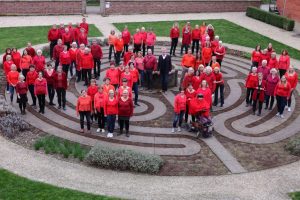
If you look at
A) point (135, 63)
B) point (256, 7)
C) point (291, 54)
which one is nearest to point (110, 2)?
point (256, 7)

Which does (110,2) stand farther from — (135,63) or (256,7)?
(135,63)

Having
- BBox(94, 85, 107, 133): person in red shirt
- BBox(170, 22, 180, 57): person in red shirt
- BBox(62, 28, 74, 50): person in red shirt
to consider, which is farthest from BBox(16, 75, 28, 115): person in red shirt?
BBox(170, 22, 180, 57): person in red shirt

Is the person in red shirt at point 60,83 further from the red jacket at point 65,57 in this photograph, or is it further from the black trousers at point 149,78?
the black trousers at point 149,78

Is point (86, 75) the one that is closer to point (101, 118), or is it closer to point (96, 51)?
point (96, 51)

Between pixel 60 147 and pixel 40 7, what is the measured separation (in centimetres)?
2381

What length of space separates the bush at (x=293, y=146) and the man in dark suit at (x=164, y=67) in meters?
6.31

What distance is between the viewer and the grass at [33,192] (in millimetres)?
11227

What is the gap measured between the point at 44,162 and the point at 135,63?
7.06 metres

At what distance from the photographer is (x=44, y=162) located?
518 inches

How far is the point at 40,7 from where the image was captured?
35.3 m

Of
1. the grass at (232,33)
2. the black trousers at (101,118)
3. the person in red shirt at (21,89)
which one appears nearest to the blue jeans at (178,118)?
the black trousers at (101,118)

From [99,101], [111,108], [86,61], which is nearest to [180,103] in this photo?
[111,108]

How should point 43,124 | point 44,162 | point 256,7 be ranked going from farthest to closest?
point 256,7 < point 43,124 < point 44,162

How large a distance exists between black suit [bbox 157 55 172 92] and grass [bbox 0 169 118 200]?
8.56 metres
